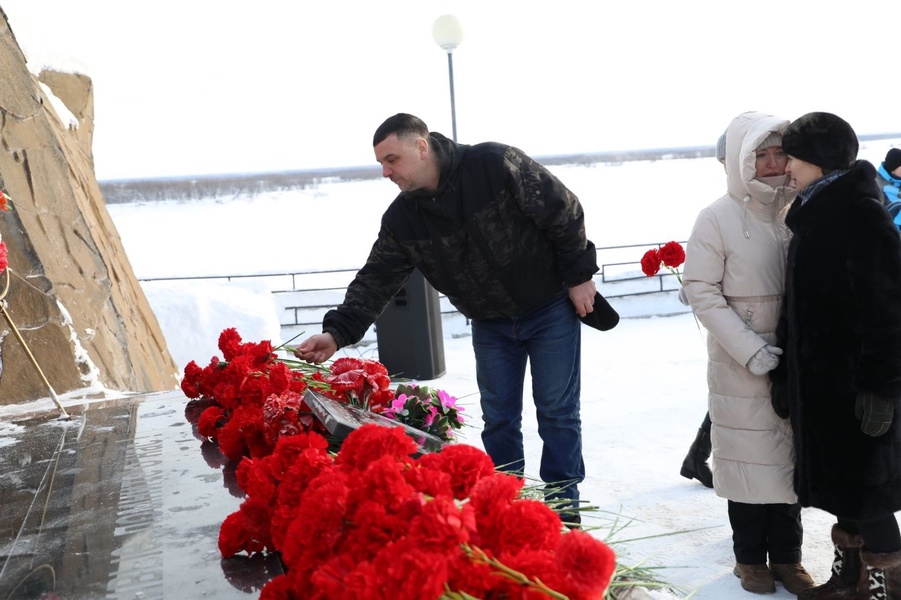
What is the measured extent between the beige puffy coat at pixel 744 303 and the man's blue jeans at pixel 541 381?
48 centimetres

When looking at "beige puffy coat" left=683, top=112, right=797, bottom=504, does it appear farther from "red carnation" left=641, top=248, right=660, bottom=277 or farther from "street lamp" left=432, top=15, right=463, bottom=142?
"street lamp" left=432, top=15, right=463, bottom=142

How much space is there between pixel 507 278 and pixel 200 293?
7155mm

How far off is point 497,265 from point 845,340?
3.72 ft

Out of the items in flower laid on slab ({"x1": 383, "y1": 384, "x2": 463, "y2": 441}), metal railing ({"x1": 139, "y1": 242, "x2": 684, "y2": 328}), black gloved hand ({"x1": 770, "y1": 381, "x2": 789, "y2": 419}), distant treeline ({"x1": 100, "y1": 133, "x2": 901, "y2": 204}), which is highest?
flower laid on slab ({"x1": 383, "y1": 384, "x2": 463, "y2": 441})

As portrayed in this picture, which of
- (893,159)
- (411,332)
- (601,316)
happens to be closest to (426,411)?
(601,316)

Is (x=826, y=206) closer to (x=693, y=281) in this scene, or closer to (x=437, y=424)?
(x=693, y=281)

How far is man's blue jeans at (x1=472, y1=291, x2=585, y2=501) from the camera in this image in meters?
3.12

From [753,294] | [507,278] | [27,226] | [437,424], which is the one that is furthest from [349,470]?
[27,226]

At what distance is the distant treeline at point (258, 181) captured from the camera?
35.2m

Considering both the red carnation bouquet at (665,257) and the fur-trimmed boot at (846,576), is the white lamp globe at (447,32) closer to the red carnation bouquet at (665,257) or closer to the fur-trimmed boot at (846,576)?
the red carnation bouquet at (665,257)

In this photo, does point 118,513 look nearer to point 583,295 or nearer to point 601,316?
point 583,295

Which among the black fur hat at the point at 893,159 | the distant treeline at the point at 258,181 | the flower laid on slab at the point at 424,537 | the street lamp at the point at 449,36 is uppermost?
the street lamp at the point at 449,36

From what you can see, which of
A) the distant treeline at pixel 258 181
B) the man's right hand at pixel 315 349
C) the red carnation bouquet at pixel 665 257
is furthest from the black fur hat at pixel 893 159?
the distant treeline at pixel 258 181

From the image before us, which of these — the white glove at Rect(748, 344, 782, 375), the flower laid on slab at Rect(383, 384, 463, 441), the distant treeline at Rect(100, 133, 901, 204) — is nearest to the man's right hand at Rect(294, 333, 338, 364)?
the flower laid on slab at Rect(383, 384, 463, 441)
